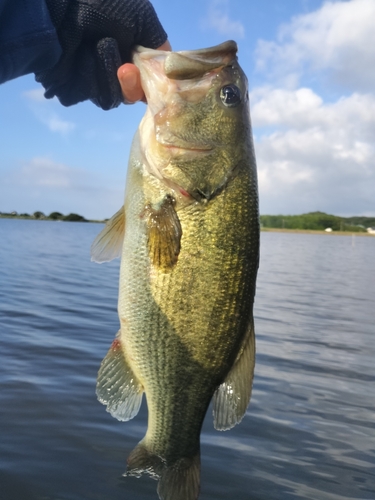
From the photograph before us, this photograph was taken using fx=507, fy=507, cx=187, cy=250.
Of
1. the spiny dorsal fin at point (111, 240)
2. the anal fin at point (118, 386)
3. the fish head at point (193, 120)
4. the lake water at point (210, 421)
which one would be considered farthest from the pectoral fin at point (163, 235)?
the lake water at point (210, 421)

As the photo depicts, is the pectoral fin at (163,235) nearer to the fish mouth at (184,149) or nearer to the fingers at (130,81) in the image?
the fish mouth at (184,149)

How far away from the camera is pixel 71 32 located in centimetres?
288

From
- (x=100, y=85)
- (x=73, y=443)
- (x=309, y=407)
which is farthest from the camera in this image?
(x=309, y=407)

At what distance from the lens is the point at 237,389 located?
9.02ft

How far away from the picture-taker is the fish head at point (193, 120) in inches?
106

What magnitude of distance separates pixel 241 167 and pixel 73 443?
392 cm

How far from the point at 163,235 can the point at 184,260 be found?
16 centimetres

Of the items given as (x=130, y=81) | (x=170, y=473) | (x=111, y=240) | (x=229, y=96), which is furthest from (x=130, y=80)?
(x=170, y=473)

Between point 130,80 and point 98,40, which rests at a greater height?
point 98,40

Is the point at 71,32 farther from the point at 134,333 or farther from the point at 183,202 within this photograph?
the point at 134,333

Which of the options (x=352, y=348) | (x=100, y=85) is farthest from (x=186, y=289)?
(x=352, y=348)

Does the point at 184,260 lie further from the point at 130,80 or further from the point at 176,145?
the point at 130,80

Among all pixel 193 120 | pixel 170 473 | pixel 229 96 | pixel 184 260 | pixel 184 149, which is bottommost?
pixel 170 473

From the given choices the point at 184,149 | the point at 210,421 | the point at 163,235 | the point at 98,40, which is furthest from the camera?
the point at 210,421
